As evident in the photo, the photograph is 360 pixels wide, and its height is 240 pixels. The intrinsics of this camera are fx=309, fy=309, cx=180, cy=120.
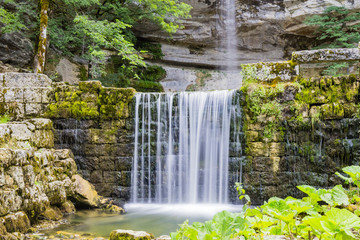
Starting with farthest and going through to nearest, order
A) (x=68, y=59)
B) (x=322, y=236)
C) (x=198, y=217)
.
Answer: (x=68, y=59) → (x=198, y=217) → (x=322, y=236)

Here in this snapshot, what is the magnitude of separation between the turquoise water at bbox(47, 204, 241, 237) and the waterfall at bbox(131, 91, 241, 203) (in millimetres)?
414

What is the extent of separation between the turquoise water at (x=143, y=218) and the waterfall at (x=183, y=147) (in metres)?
0.41

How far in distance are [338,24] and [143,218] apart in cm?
1330

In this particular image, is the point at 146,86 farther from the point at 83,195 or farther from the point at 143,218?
the point at 143,218

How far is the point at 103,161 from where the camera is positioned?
862 centimetres

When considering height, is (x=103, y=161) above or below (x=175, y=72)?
below

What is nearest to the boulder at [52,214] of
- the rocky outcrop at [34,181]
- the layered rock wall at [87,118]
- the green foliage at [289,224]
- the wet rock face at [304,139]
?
the rocky outcrop at [34,181]

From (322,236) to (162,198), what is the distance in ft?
22.8

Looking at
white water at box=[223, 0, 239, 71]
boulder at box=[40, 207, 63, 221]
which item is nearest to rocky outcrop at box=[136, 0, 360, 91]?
white water at box=[223, 0, 239, 71]

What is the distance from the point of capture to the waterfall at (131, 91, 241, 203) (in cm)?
834

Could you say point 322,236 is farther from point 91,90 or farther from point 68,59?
point 68,59

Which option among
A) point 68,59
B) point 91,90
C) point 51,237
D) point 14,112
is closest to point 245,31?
point 68,59

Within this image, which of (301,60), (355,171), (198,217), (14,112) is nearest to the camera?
(355,171)

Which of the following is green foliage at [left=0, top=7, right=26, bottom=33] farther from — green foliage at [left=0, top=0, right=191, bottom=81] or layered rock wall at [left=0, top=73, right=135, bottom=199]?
layered rock wall at [left=0, top=73, right=135, bottom=199]
